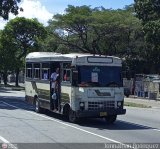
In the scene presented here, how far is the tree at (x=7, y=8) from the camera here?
3681 centimetres

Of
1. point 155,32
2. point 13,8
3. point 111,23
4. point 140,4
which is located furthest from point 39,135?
point 111,23

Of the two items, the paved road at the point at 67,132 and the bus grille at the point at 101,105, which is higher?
the bus grille at the point at 101,105

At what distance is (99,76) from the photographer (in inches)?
782

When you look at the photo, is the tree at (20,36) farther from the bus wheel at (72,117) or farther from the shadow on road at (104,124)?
the bus wheel at (72,117)

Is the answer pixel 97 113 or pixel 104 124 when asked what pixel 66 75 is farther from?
pixel 104 124

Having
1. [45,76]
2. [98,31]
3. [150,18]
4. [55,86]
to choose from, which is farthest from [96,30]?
[55,86]

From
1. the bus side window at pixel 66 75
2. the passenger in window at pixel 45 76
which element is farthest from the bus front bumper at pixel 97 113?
the passenger in window at pixel 45 76

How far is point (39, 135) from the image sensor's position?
1585 centimetres

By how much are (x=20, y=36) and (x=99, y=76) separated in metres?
53.3

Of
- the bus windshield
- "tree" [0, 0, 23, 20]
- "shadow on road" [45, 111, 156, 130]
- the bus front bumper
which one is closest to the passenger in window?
"shadow on road" [45, 111, 156, 130]

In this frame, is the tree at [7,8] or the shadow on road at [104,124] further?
the tree at [7,8]

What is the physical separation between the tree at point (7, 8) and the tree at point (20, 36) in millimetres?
33127

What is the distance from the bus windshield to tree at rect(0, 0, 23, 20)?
18.6 m

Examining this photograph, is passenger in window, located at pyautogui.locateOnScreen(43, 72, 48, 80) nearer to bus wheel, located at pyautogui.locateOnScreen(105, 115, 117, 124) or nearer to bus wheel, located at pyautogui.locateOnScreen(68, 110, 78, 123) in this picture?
bus wheel, located at pyautogui.locateOnScreen(68, 110, 78, 123)
